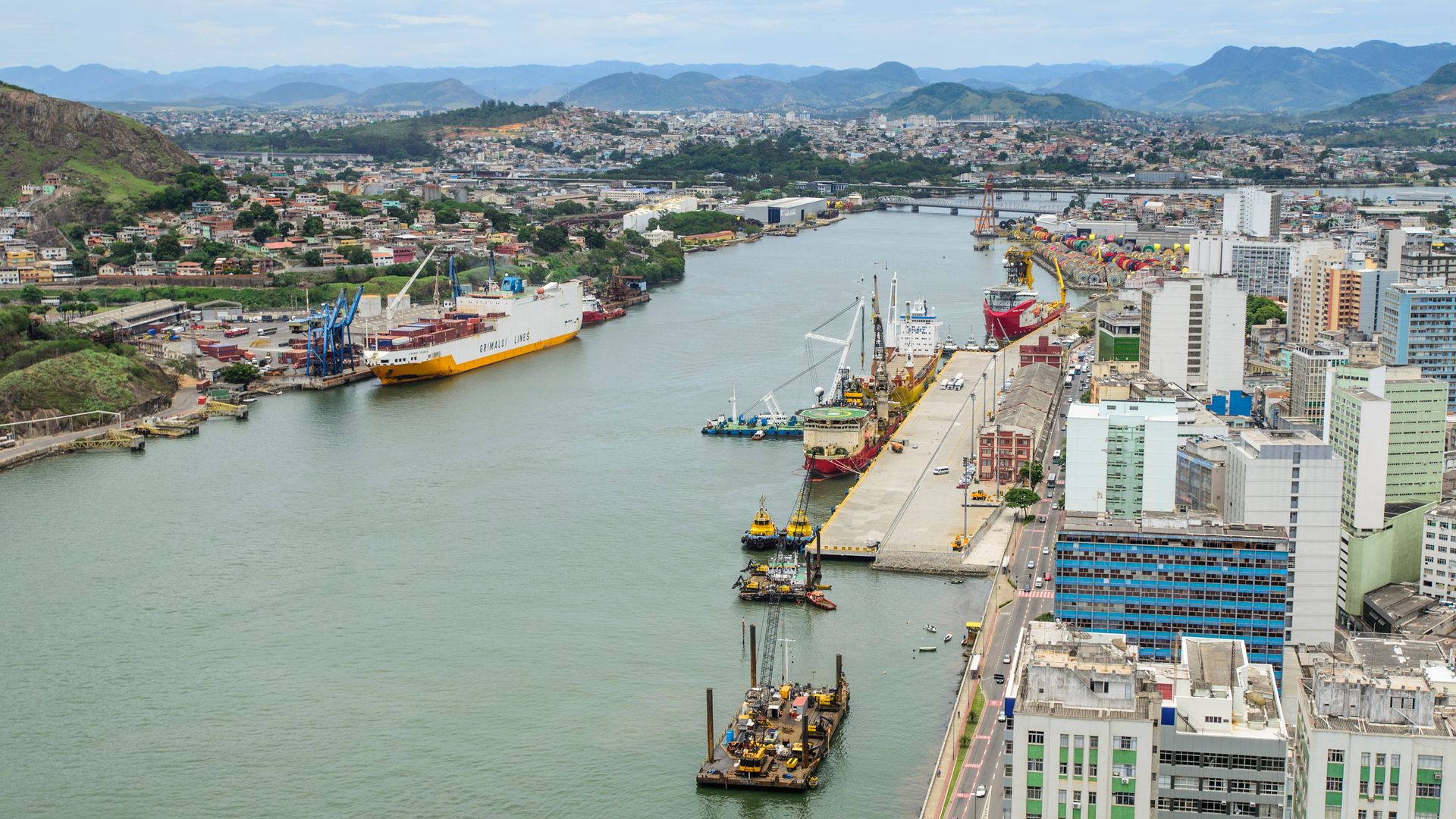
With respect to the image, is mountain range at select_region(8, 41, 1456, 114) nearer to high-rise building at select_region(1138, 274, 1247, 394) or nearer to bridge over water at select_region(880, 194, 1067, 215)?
bridge over water at select_region(880, 194, 1067, 215)

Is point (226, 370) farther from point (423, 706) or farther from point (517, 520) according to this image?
point (423, 706)

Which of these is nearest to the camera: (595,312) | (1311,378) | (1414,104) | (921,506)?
(921,506)

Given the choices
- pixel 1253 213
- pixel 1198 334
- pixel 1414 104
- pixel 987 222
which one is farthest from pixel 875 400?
pixel 1414 104

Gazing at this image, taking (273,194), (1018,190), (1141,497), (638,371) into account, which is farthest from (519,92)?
(1141,497)

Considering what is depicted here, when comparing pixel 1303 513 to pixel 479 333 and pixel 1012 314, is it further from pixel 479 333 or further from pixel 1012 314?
pixel 479 333

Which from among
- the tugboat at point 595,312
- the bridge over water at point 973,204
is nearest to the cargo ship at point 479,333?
the tugboat at point 595,312

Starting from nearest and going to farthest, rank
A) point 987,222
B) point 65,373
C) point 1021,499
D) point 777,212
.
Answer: point 1021,499, point 65,373, point 987,222, point 777,212
